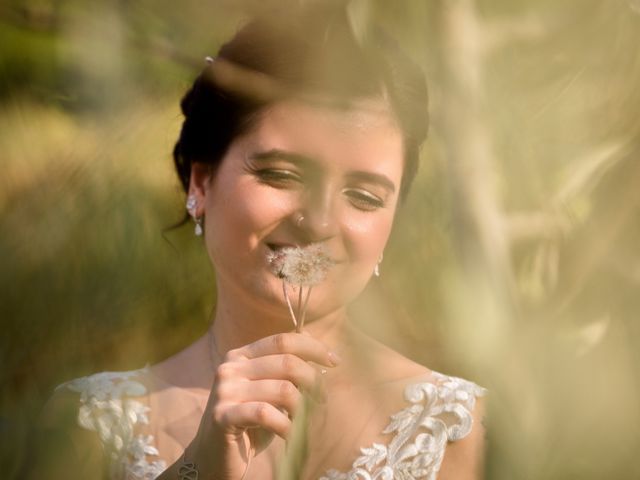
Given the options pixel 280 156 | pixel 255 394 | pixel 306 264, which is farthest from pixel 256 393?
pixel 280 156

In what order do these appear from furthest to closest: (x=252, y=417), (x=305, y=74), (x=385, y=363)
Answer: (x=385, y=363) → (x=305, y=74) → (x=252, y=417)

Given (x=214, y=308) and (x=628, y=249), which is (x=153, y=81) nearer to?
(x=214, y=308)

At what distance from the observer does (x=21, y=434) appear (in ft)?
2.62

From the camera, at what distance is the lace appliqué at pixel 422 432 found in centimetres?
85

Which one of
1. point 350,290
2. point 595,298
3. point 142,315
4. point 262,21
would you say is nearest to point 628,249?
point 595,298

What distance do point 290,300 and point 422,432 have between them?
0.22 meters

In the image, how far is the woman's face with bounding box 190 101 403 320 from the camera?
2.43ft

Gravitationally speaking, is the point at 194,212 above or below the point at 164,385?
above

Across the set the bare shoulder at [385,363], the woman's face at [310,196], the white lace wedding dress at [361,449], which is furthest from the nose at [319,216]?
the white lace wedding dress at [361,449]

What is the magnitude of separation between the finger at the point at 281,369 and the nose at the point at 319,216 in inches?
5.7

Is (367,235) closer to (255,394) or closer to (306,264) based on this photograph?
→ (306,264)

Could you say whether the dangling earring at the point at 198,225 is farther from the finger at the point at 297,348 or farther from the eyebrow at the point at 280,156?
the finger at the point at 297,348

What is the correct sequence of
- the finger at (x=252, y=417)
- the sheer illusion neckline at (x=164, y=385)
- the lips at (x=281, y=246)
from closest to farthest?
the finger at (x=252, y=417), the lips at (x=281, y=246), the sheer illusion neckline at (x=164, y=385)

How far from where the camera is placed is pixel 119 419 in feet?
2.86
